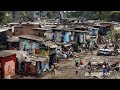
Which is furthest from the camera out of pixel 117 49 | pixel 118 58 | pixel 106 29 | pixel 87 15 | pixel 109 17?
pixel 87 15

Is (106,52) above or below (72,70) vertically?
above

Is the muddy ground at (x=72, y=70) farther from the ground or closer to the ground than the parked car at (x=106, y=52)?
closer to the ground

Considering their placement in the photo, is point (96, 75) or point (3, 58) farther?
point (96, 75)

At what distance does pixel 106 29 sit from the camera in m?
37.0

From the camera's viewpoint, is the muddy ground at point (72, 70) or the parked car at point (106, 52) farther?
the parked car at point (106, 52)

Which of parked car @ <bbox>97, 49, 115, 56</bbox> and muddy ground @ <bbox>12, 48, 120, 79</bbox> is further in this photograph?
parked car @ <bbox>97, 49, 115, 56</bbox>

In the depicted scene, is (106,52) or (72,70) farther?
(106,52)

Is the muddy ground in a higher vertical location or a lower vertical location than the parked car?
lower

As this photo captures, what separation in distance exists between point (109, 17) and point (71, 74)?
29914 millimetres
